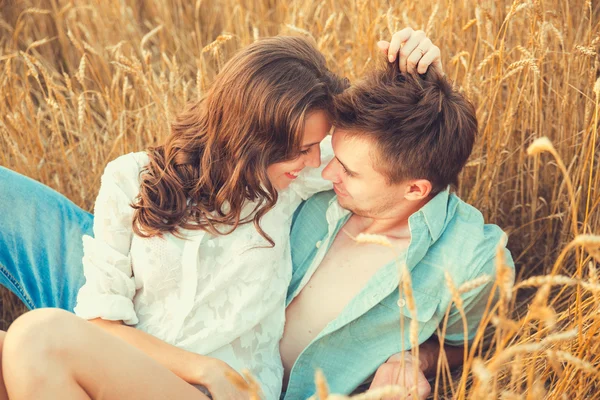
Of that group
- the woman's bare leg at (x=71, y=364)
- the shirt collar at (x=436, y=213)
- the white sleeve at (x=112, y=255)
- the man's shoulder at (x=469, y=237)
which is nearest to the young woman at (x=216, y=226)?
the white sleeve at (x=112, y=255)

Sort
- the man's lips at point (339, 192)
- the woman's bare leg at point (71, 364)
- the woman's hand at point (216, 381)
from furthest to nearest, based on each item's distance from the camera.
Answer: the man's lips at point (339, 192) < the woman's hand at point (216, 381) < the woman's bare leg at point (71, 364)

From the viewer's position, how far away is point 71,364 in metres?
1.59

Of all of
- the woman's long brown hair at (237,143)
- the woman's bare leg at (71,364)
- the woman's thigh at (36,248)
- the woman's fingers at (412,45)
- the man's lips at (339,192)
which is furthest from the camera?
the woman's thigh at (36,248)

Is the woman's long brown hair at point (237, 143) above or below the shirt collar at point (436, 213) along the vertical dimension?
above

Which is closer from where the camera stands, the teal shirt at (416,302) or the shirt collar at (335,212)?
the teal shirt at (416,302)

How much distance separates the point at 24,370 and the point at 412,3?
1.94 meters

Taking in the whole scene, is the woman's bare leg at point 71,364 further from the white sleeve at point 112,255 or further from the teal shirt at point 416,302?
the teal shirt at point 416,302

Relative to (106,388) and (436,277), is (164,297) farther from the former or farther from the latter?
(436,277)

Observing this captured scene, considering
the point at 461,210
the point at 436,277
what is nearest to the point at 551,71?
the point at 461,210

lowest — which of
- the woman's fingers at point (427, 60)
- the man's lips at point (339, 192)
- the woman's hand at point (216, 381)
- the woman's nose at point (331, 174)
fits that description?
the woman's hand at point (216, 381)

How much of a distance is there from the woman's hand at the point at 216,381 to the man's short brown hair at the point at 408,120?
0.76 meters

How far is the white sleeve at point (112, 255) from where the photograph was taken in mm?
1927

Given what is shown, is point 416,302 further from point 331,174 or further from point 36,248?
point 36,248

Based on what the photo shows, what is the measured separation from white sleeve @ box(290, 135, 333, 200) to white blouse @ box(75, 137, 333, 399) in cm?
20
